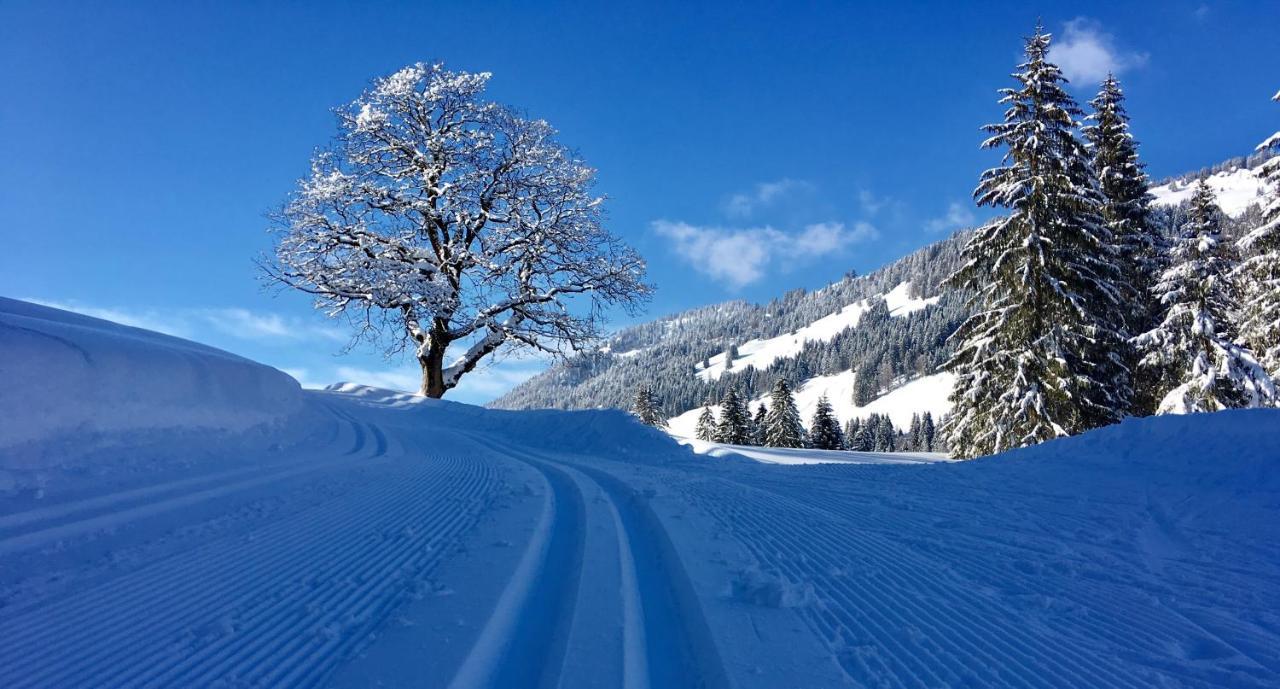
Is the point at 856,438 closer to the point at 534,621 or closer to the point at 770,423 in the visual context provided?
the point at 770,423

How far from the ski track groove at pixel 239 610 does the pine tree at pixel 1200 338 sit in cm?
2126

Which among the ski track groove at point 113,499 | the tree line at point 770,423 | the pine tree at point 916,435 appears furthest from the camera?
the pine tree at point 916,435

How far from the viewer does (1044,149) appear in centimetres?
1577

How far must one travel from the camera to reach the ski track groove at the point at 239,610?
1685 millimetres

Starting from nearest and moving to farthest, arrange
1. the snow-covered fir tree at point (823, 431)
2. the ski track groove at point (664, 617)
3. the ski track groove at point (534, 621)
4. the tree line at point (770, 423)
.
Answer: the ski track groove at point (534, 621) < the ski track groove at point (664, 617) < the tree line at point (770, 423) < the snow-covered fir tree at point (823, 431)

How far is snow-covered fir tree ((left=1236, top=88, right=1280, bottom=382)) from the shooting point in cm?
1661

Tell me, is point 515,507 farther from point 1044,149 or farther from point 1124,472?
point 1044,149

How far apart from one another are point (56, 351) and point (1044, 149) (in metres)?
20.2

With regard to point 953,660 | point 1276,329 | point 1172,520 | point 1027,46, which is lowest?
point 953,660

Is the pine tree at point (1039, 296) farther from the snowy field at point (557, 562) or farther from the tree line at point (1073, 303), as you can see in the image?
the snowy field at point (557, 562)

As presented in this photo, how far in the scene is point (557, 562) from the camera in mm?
3018

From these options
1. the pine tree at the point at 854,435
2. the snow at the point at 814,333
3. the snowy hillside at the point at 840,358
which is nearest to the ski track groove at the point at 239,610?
the snowy hillside at the point at 840,358

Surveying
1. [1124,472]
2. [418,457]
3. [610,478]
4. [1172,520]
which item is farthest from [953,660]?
[418,457]

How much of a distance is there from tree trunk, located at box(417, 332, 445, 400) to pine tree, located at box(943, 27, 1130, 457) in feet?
48.4
